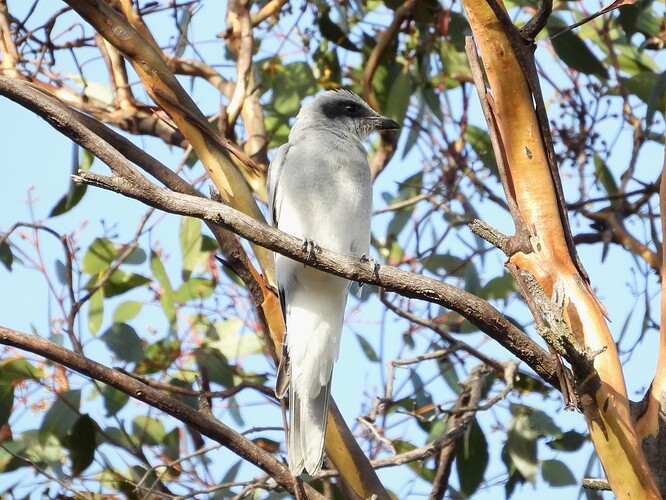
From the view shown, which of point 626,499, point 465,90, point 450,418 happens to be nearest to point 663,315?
point 626,499

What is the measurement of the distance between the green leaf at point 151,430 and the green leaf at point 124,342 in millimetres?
484

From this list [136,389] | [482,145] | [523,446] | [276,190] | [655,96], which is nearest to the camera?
[136,389]

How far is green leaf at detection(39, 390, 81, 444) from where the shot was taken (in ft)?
11.0

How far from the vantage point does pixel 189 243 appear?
4.13 metres

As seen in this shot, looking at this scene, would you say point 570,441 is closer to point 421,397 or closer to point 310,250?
point 421,397

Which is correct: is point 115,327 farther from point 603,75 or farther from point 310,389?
point 603,75

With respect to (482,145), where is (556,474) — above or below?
below

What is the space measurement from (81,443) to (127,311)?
95cm

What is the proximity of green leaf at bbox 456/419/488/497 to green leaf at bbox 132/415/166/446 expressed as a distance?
129cm

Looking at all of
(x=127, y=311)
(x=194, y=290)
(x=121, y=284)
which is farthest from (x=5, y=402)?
(x=194, y=290)

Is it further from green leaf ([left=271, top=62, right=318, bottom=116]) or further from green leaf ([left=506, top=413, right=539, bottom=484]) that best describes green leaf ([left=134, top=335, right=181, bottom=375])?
green leaf ([left=506, top=413, right=539, bottom=484])

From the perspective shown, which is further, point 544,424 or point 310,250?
point 544,424

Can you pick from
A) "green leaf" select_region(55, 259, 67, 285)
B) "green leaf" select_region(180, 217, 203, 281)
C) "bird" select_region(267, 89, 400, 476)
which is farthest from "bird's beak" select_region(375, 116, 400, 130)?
"green leaf" select_region(55, 259, 67, 285)

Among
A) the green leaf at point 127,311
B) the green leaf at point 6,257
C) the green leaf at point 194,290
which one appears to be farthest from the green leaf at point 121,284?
the green leaf at point 6,257
